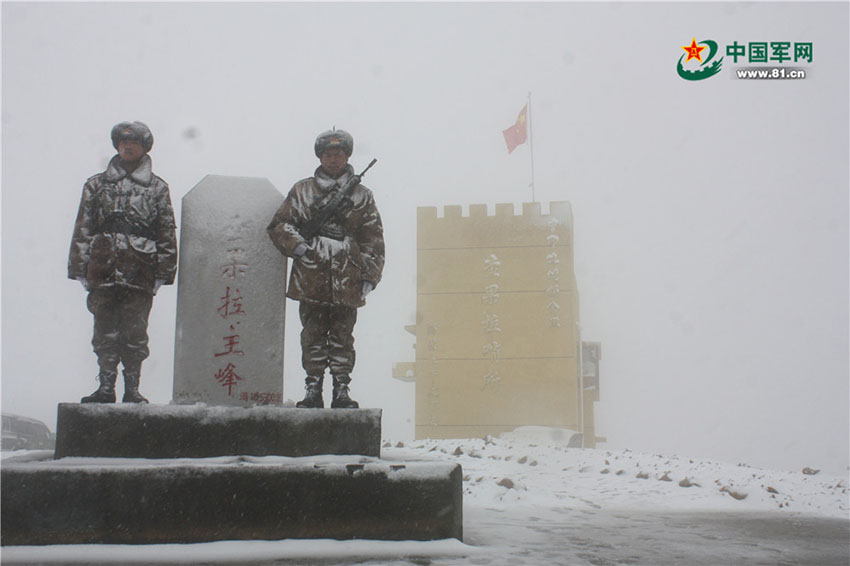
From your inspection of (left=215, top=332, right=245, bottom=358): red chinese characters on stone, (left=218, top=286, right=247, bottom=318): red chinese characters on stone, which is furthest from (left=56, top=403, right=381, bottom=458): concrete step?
(left=218, top=286, right=247, bottom=318): red chinese characters on stone

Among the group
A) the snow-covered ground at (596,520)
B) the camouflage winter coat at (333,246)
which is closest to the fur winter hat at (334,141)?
the camouflage winter coat at (333,246)

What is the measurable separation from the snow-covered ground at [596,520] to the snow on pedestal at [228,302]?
953 mm

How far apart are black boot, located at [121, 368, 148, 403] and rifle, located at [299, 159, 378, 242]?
4.11 ft

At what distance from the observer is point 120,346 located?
157 inches

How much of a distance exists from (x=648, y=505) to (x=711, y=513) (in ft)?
2.54

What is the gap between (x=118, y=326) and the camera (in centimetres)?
398

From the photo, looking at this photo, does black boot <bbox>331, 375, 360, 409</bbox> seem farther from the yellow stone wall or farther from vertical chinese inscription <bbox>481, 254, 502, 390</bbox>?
vertical chinese inscription <bbox>481, 254, 502, 390</bbox>

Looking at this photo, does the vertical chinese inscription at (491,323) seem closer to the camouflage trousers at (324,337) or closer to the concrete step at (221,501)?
the camouflage trousers at (324,337)

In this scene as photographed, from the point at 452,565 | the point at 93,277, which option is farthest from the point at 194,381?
the point at 452,565

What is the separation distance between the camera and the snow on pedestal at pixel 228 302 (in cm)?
418

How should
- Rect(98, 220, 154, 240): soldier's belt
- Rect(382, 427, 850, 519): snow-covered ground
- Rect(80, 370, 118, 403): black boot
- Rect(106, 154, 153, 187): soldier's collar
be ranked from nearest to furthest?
Rect(80, 370, 118, 403): black boot, Rect(98, 220, 154, 240): soldier's belt, Rect(106, 154, 153, 187): soldier's collar, Rect(382, 427, 850, 519): snow-covered ground

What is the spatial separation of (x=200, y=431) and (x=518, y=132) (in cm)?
2098

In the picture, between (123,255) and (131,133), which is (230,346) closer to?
(123,255)

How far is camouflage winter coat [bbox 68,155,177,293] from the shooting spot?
391cm
